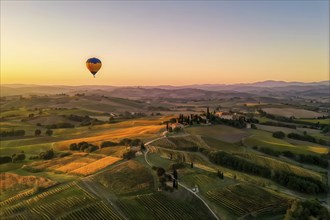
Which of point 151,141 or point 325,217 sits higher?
point 151,141

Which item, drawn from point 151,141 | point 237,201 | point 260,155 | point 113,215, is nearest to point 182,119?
point 151,141

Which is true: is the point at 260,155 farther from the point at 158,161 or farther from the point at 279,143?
the point at 158,161

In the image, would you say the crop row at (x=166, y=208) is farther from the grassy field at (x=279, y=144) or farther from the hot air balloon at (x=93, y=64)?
the grassy field at (x=279, y=144)

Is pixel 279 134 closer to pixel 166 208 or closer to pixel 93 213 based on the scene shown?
pixel 166 208

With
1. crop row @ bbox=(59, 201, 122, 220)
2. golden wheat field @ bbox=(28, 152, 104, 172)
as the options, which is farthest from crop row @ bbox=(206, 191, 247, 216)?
golden wheat field @ bbox=(28, 152, 104, 172)

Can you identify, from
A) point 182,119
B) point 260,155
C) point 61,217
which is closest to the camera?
point 61,217

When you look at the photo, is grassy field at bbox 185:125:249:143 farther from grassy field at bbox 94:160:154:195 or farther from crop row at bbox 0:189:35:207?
crop row at bbox 0:189:35:207
